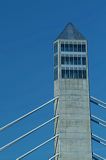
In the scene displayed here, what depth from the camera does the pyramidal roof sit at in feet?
452

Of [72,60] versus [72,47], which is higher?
[72,47]

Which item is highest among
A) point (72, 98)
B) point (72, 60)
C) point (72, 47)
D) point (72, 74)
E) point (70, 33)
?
point (70, 33)

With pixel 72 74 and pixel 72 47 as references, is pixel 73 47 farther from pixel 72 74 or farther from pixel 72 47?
pixel 72 74

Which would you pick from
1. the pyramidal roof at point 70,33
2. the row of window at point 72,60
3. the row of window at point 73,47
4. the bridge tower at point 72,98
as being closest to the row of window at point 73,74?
the bridge tower at point 72,98

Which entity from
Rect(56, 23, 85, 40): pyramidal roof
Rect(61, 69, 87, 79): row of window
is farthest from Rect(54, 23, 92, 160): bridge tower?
Rect(56, 23, 85, 40): pyramidal roof

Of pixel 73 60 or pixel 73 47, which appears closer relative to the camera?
pixel 73 60

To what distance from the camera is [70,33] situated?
455 feet

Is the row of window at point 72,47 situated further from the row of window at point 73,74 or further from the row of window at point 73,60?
the row of window at point 73,74

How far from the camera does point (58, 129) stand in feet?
427

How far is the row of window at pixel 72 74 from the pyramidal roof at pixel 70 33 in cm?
801

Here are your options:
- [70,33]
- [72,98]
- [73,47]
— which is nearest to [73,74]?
[72,98]

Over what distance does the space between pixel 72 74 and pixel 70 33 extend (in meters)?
10.6

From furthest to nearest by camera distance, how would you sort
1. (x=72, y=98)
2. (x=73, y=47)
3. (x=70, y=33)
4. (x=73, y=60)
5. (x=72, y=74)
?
1. (x=70, y=33)
2. (x=73, y=47)
3. (x=73, y=60)
4. (x=72, y=74)
5. (x=72, y=98)

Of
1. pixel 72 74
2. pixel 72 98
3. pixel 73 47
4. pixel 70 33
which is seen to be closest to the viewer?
Result: pixel 72 98
